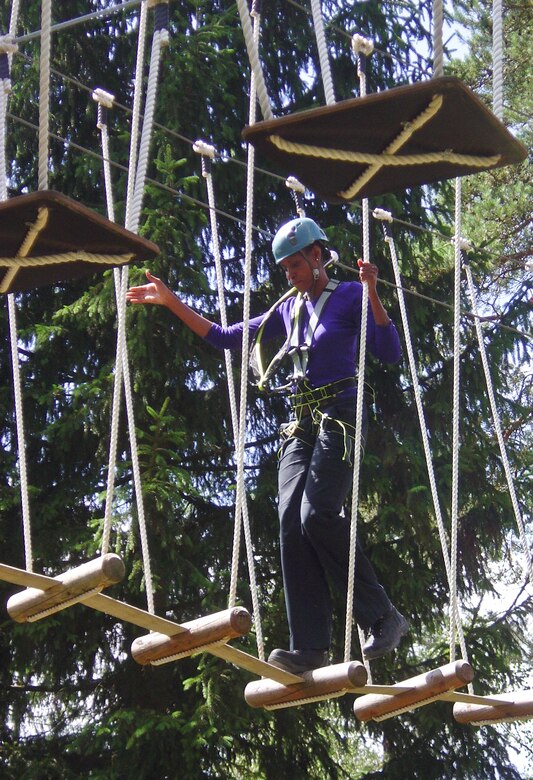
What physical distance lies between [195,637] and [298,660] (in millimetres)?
382

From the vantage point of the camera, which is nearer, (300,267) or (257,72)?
(257,72)

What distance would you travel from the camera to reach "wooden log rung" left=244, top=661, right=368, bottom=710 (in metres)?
3.71

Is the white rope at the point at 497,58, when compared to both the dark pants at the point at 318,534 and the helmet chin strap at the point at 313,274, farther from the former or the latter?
the dark pants at the point at 318,534

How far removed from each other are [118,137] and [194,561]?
243 centimetres

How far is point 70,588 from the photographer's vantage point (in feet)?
11.6

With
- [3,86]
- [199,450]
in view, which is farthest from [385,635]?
[199,450]

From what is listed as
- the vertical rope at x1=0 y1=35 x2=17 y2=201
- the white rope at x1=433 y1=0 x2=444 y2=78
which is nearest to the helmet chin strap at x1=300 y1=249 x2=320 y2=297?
the vertical rope at x1=0 y1=35 x2=17 y2=201

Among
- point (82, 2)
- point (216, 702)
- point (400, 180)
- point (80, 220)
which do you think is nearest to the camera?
point (80, 220)

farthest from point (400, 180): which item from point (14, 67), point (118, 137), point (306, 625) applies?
point (14, 67)

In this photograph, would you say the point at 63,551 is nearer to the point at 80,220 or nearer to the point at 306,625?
the point at 306,625

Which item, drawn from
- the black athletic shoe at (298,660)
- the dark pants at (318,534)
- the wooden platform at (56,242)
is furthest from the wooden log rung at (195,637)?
the wooden platform at (56,242)

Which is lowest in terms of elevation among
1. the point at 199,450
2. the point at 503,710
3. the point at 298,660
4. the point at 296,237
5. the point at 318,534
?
the point at 503,710

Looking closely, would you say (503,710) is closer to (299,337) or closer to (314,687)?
(314,687)

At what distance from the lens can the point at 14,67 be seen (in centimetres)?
827
